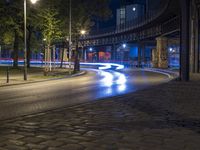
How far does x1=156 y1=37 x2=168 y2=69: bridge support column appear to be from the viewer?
65.7 metres

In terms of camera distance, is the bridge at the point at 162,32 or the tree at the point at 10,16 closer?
the bridge at the point at 162,32

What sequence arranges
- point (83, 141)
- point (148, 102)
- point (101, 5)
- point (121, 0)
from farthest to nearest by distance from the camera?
point (121, 0)
point (101, 5)
point (148, 102)
point (83, 141)

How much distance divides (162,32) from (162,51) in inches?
277

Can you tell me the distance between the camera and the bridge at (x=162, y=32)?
92.4ft

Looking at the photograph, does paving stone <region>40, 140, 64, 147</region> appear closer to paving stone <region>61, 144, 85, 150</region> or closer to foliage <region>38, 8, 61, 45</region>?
paving stone <region>61, 144, 85, 150</region>

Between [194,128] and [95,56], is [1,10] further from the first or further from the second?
[95,56]

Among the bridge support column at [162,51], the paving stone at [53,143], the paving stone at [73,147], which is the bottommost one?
the paving stone at [73,147]

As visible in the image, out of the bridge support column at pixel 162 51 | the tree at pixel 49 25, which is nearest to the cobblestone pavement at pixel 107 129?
the tree at pixel 49 25

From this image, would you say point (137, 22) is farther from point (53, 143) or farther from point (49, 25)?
point (53, 143)

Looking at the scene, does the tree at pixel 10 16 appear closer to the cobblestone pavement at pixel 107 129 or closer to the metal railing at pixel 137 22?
the metal railing at pixel 137 22

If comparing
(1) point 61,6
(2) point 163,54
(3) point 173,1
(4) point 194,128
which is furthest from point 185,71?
(2) point 163,54

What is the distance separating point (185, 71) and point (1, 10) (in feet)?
77.5

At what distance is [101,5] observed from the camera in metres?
54.4

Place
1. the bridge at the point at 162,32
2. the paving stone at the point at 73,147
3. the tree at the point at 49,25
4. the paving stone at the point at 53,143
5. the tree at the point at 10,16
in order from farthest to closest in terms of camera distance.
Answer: the tree at the point at 10,16 < the tree at the point at 49,25 < the bridge at the point at 162,32 < the paving stone at the point at 53,143 < the paving stone at the point at 73,147
